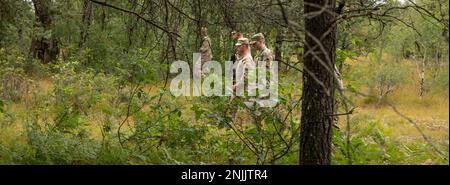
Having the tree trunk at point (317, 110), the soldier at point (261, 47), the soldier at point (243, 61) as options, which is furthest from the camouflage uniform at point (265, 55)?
the tree trunk at point (317, 110)

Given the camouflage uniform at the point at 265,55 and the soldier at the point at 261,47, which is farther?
the camouflage uniform at the point at 265,55

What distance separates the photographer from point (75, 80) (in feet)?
30.0

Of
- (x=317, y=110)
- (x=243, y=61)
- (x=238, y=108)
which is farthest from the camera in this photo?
(x=243, y=61)

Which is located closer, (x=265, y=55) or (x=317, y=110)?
(x=317, y=110)

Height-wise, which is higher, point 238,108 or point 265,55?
point 265,55

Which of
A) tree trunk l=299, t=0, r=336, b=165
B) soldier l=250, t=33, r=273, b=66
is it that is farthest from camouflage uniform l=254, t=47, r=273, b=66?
tree trunk l=299, t=0, r=336, b=165

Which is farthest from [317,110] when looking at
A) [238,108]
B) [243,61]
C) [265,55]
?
[243,61]

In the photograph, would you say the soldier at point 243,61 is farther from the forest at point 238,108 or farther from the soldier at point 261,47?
the soldier at point 261,47

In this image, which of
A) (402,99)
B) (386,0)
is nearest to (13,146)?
(386,0)

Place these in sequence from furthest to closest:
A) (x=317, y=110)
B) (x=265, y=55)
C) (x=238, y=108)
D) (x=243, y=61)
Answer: (x=243, y=61) < (x=265, y=55) < (x=238, y=108) < (x=317, y=110)

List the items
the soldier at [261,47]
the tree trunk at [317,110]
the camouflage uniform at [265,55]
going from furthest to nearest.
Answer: the camouflage uniform at [265,55], the soldier at [261,47], the tree trunk at [317,110]

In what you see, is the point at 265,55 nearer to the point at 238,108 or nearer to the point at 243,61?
the point at 243,61

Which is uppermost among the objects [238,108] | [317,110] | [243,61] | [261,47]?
[261,47]

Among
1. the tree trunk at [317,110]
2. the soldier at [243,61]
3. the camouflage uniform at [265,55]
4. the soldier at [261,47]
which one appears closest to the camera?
the tree trunk at [317,110]
